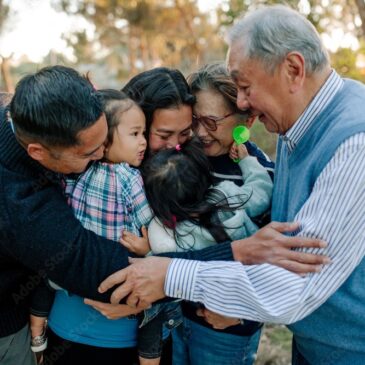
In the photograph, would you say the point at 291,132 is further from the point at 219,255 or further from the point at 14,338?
the point at 14,338

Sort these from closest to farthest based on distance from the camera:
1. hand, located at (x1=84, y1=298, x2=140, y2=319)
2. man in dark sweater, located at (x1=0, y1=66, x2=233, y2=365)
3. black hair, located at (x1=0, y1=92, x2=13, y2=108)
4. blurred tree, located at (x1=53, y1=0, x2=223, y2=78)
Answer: man in dark sweater, located at (x1=0, y1=66, x2=233, y2=365)
hand, located at (x1=84, y1=298, x2=140, y2=319)
black hair, located at (x1=0, y1=92, x2=13, y2=108)
blurred tree, located at (x1=53, y1=0, x2=223, y2=78)

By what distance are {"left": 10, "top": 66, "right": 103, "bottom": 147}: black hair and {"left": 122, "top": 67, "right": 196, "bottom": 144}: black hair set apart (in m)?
0.65

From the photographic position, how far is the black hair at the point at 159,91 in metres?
2.50

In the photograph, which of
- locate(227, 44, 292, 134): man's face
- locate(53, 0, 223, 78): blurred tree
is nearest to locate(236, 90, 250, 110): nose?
locate(227, 44, 292, 134): man's face

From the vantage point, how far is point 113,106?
2.33 metres

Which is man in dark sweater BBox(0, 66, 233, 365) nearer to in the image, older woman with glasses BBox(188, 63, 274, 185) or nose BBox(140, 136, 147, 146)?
nose BBox(140, 136, 147, 146)

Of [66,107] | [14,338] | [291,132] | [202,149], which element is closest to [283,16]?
[291,132]

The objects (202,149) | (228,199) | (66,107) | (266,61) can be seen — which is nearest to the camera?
(66,107)

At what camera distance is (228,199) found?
7.39 ft

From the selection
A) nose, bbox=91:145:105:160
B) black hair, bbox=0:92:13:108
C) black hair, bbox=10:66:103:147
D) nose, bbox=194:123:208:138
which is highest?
black hair, bbox=10:66:103:147

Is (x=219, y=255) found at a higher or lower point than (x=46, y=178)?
lower

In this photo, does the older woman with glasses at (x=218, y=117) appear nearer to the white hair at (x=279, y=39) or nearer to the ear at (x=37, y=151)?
the white hair at (x=279, y=39)

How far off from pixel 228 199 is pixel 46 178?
2.75ft

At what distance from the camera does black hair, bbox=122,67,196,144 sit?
8.21 ft
